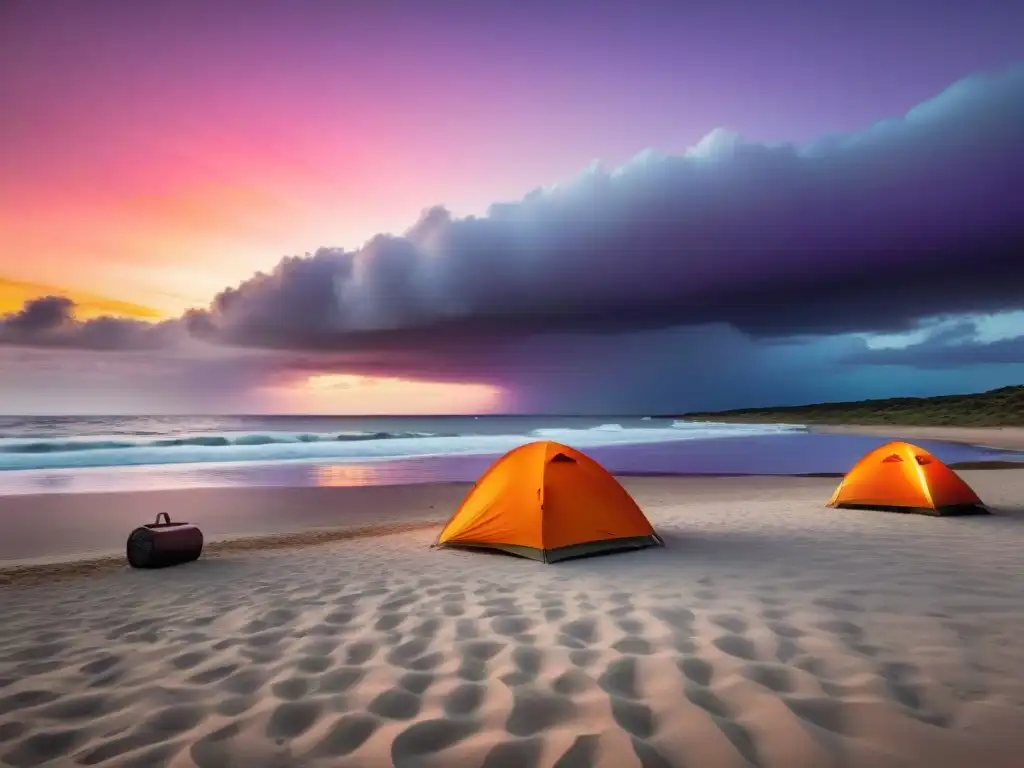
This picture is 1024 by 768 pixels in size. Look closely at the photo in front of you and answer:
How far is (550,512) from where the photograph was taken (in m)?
8.19

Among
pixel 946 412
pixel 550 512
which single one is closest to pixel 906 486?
pixel 550 512

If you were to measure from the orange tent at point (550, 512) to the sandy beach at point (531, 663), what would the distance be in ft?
1.58

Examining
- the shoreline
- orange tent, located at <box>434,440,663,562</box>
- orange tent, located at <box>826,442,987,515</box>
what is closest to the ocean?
the shoreline

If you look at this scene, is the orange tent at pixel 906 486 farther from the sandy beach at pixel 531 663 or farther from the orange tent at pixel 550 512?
the orange tent at pixel 550 512

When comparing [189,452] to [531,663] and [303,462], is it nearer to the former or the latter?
[303,462]

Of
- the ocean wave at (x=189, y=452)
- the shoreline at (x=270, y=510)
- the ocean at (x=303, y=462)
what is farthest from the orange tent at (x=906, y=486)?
the ocean wave at (x=189, y=452)

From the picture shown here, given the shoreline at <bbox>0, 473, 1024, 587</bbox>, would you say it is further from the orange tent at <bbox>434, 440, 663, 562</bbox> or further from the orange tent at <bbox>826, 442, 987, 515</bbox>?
the orange tent at <bbox>434, 440, 663, 562</bbox>

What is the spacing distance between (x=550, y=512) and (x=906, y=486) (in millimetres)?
7618

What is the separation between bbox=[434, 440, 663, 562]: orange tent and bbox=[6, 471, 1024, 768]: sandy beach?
48 centimetres

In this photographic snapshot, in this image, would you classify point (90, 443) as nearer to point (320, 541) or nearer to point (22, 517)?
point (22, 517)

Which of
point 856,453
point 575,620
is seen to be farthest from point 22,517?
point 856,453

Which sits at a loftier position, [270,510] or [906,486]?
[906,486]

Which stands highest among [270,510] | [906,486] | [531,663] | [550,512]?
[550,512]

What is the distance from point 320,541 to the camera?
11.2 metres
